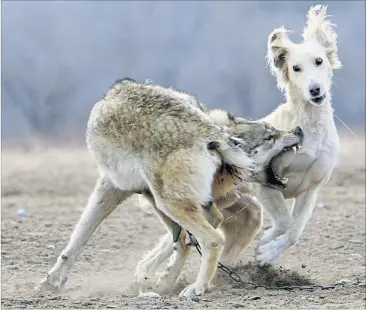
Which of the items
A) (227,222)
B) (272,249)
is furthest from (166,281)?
(272,249)

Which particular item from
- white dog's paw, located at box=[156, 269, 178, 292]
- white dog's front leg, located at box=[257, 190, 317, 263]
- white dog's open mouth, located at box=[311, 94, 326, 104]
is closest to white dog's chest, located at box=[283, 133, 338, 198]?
white dog's front leg, located at box=[257, 190, 317, 263]

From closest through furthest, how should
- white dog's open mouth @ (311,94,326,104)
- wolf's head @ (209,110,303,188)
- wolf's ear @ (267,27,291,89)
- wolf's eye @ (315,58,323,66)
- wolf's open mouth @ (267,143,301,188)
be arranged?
wolf's head @ (209,110,303,188) → wolf's open mouth @ (267,143,301,188) → white dog's open mouth @ (311,94,326,104) → wolf's eye @ (315,58,323,66) → wolf's ear @ (267,27,291,89)

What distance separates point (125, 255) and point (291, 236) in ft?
9.34

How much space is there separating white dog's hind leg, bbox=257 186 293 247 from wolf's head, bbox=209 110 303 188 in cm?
22

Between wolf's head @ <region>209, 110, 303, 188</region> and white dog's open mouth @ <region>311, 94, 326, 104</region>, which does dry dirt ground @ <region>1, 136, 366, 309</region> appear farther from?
white dog's open mouth @ <region>311, 94, 326, 104</region>

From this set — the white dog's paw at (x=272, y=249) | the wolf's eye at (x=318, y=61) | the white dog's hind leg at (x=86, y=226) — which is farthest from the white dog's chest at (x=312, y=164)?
the white dog's hind leg at (x=86, y=226)

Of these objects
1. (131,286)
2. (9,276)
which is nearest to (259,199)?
(131,286)

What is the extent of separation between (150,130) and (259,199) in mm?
1649

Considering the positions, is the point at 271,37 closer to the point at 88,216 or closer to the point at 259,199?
the point at 259,199

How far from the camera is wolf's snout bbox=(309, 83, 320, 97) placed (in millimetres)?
7527

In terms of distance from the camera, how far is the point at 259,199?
756 cm

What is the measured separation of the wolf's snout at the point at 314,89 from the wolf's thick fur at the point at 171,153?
752 mm

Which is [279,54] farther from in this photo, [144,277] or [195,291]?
[195,291]

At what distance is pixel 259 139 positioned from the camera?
6.97 metres
